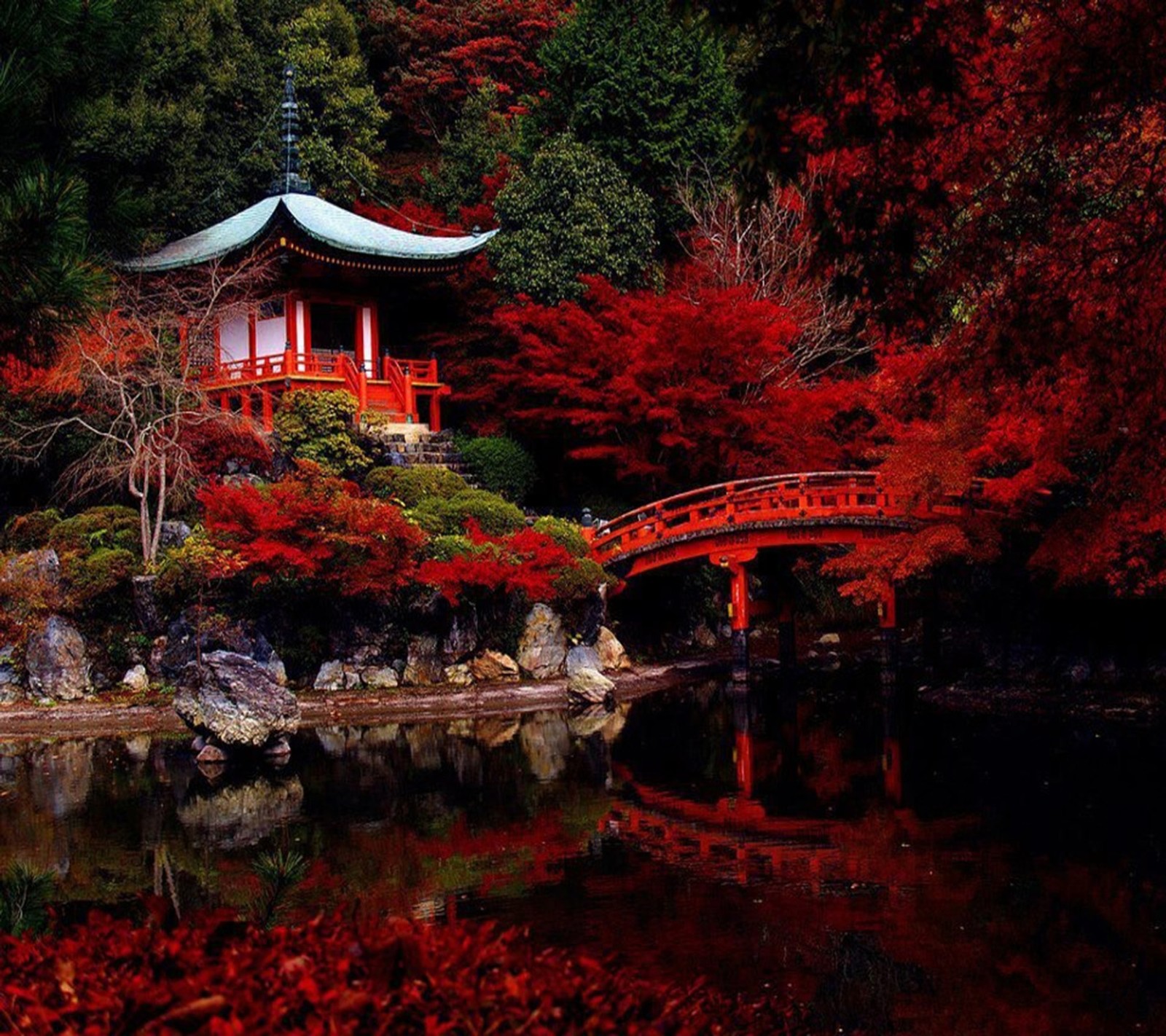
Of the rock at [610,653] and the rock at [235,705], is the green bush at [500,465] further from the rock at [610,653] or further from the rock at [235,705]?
the rock at [235,705]

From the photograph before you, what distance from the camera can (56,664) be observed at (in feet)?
64.0

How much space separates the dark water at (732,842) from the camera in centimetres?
840

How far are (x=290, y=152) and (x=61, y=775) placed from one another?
18.7m

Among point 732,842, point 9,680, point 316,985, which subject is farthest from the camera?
point 9,680

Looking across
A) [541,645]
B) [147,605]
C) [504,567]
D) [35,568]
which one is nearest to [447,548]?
[504,567]

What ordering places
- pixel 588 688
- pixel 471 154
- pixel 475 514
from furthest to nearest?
1. pixel 471 154
2. pixel 475 514
3. pixel 588 688

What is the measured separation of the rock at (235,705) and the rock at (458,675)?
4360 mm

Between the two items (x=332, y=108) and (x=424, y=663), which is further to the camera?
(x=332, y=108)

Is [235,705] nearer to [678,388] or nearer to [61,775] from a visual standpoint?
[61,775]

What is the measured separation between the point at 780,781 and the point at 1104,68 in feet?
30.9

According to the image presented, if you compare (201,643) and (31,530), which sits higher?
(31,530)

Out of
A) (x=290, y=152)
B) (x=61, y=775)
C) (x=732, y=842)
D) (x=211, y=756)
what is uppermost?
(x=290, y=152)

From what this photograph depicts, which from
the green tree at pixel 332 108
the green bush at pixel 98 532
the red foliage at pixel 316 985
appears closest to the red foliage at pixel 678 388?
the green bush at pixel 98 532

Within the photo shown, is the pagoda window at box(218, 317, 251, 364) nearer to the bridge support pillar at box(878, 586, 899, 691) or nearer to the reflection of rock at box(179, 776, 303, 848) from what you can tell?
the bridge support pillar at box(878, 586, 899, 691)
